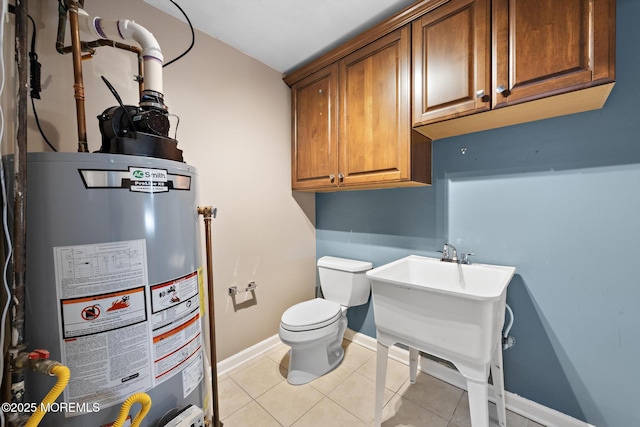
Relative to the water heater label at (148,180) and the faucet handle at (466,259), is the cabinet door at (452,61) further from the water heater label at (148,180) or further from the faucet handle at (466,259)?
the water heater label at (148,180)

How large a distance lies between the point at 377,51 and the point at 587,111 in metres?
1.15

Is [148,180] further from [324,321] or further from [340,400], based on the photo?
[340,400]

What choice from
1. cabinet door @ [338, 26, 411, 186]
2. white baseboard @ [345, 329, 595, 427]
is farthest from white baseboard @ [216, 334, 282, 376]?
cabinet door @ [338, 26, 411, 186]

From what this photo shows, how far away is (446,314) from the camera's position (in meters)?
1.08

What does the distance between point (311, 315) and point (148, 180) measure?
54.9 inches

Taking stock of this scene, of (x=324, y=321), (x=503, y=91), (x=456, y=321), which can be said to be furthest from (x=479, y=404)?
(x=503, y=91)

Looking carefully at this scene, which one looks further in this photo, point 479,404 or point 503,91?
point 503,91

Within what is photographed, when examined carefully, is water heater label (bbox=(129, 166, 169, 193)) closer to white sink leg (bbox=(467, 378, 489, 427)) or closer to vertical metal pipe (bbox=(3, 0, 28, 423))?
vertical metal pipe (bbox=(3, 0, 28, 423))

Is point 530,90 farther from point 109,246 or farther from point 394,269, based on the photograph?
point 109,246

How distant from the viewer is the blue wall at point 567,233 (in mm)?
1151

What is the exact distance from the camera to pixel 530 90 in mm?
1098

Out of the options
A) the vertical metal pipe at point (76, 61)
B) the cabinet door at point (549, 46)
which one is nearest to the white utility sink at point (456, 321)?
the cabinet door at point (549, 46)

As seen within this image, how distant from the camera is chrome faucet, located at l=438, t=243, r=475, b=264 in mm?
1553

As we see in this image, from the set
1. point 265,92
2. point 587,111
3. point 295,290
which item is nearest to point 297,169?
point 265,92
